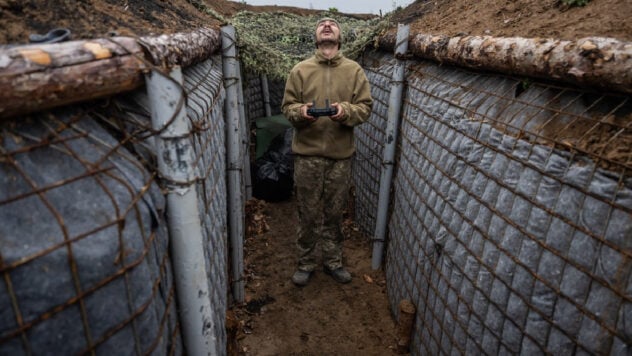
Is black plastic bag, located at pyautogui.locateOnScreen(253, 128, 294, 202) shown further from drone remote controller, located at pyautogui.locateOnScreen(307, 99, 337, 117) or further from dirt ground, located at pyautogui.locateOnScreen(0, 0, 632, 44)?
dirt ground, located at pyautogui.locateOnScreen(0, 0, 632, 44)

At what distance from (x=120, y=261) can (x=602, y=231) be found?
5.88 ft

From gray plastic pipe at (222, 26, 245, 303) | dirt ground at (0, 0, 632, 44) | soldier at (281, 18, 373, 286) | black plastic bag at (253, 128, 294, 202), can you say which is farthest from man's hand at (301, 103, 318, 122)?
black plastic bag at (253, 128, 294, 202)

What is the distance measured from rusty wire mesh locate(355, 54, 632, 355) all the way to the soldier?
743mm

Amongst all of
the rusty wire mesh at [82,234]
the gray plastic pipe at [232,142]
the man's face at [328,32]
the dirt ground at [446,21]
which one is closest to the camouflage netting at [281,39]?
the man's face at [328,32]

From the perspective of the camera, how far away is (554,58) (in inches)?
73.3

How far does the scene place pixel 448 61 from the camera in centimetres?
301

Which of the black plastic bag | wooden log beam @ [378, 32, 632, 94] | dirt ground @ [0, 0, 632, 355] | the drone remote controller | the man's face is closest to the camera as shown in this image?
wooden log beam @ [378, 32, 632, 94]

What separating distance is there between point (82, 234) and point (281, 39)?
786cm

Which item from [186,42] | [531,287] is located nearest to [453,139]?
[531,287]

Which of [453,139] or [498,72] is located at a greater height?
[498,72]

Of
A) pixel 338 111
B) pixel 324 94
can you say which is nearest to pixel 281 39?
pixel 324 94

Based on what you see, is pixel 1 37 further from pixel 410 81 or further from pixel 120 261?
pixel 410 81

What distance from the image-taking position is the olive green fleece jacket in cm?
391

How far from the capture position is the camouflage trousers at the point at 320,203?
406cm
